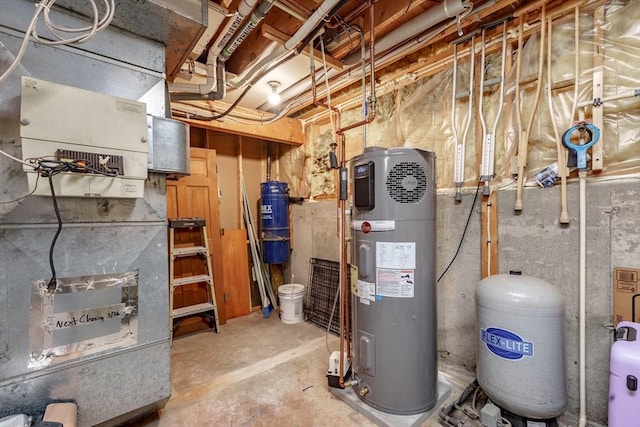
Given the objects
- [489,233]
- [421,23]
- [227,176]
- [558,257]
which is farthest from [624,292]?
[227,176]

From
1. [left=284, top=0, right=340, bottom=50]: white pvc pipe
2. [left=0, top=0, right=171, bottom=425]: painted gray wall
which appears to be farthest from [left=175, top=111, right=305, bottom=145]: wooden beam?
[left=0, top=0, right=171, bottom=425]: painted gray wall

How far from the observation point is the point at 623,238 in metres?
1.52

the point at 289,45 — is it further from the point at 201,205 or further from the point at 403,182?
the point at 201,205

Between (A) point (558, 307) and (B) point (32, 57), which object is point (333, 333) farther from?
(B) point (32, 57)

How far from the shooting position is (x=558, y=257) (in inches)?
67.9

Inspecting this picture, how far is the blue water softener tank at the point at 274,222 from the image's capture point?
3.51m

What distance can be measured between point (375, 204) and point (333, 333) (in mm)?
1862

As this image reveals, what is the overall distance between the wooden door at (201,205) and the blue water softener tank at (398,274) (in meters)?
2.10

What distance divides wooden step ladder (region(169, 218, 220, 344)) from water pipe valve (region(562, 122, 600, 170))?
121 inches

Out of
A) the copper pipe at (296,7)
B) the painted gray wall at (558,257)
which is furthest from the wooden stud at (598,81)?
the copper pipe at (296,7)

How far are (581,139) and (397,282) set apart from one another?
1332 millimetres

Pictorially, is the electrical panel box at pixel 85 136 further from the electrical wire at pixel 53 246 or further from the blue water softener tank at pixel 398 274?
the blue water softener tank at pixel 398 274

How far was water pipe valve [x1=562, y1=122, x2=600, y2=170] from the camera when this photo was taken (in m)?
1.55

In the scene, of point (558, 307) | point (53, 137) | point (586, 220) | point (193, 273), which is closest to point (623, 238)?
point (586, 220)
